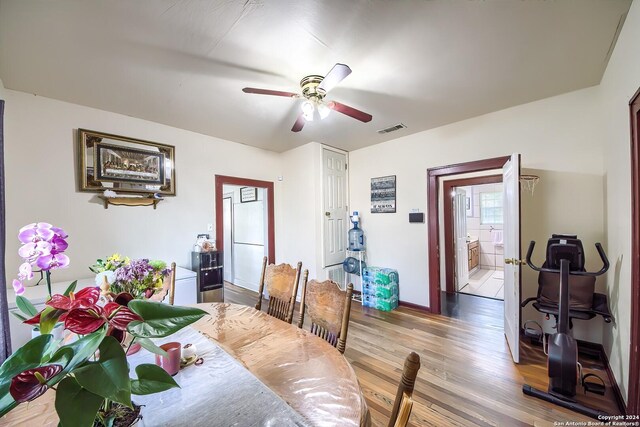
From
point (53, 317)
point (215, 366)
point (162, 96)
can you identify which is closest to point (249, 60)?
point (162, 96)

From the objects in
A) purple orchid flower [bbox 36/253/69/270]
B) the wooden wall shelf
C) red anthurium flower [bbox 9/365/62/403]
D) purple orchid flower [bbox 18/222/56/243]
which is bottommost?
red anthurium flower [bbox 9/365/62/403]

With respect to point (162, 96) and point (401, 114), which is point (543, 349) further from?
point (162, 96)

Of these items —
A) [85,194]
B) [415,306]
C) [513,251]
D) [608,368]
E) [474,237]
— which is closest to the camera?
[608,368]

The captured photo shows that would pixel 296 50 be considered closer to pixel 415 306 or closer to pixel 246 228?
pixel 415 306

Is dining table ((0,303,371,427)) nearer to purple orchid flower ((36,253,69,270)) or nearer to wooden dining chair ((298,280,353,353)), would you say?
wooden dining chair ((298,280,353,353))

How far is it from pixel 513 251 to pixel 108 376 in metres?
2.97

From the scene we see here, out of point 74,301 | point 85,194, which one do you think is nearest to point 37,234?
point 74,301

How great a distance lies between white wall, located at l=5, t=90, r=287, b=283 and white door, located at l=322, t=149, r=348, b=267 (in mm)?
1693

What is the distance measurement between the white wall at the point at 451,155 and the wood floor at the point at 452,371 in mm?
720

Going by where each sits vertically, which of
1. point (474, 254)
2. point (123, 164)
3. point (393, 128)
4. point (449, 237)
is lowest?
point (474, 254)

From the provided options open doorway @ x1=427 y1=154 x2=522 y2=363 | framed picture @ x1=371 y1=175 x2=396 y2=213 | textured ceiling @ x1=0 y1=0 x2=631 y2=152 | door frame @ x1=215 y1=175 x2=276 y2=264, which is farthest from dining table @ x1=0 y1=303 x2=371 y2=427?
framed picture @ x1=371 y1=175 x2=396 y2=213

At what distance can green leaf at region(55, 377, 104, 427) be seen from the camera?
1.50 ft

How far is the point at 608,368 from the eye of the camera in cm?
206

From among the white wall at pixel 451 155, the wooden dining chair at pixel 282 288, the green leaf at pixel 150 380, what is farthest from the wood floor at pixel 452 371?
the green leaf at pixel 150 380
